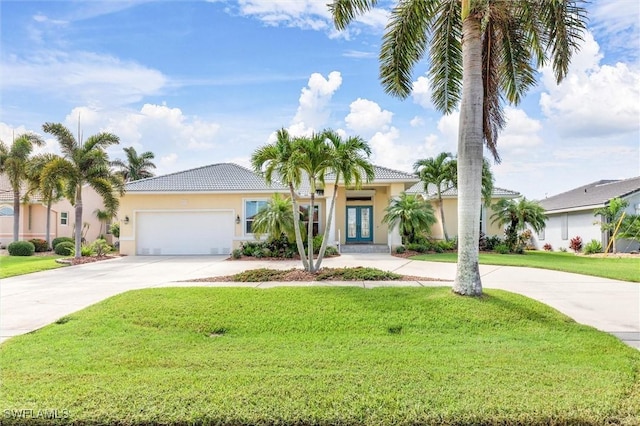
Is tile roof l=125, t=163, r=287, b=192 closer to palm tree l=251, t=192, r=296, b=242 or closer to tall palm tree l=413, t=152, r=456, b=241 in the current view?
palm tree l=251, t=192, r=296, b=242

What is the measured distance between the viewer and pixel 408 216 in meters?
18.1

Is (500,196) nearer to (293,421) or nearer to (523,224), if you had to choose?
(523,224)

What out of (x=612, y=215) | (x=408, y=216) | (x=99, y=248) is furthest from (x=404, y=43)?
(x=612, y=215)

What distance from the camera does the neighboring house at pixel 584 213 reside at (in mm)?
21109

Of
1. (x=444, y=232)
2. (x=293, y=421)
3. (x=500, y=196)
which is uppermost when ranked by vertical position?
(x=500, y=196)

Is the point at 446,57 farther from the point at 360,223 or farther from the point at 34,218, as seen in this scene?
the point at 34,218

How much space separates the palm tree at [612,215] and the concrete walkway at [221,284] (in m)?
12.0

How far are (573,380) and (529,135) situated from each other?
14232 mm

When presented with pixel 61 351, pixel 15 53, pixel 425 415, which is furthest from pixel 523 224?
pixel 15 53

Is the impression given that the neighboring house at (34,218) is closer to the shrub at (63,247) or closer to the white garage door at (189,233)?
the shrub at (63,247)

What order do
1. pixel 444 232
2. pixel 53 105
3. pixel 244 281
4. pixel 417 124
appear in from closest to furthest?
pixel 244 281 → pixel 53 105 → pixel 417 124 → pixel 444 232

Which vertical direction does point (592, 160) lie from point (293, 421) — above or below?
above

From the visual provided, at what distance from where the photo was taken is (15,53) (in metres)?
8.34

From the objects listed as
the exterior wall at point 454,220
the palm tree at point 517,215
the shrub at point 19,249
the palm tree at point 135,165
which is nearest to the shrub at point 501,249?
the palm tree at point 517,215
